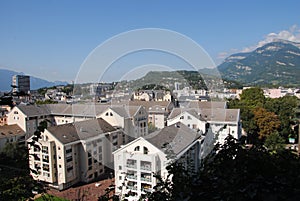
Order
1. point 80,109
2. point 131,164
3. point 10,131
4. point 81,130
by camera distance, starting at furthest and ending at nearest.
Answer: point 80,109
point 10,131
point 81,130
point 131,164

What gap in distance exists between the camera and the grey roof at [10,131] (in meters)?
8.02

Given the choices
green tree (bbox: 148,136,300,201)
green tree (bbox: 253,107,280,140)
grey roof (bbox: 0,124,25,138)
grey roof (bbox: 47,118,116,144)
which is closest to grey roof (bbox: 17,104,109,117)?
grey roof (bbox: 0,124,25,138)

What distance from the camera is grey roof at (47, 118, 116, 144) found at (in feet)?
19.1

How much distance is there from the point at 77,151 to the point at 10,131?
12.3ft

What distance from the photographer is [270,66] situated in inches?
2181

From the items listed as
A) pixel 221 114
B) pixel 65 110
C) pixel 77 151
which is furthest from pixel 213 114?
pixel 65 110

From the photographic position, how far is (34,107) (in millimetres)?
9828

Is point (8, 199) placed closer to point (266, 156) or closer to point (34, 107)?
point (266, 156)

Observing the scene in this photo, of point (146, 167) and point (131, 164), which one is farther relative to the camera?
point (131, 164)

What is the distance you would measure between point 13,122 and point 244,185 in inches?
397

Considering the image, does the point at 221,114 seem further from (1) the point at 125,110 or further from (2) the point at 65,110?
(2) the point at 65,110

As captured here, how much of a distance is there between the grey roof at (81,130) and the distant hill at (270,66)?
23807 millimetres

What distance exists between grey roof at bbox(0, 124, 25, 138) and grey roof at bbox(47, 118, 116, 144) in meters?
3.16

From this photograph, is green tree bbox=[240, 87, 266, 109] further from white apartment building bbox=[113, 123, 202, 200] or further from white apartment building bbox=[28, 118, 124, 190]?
white apartment building bbox=[113, 123, 202, 200]
